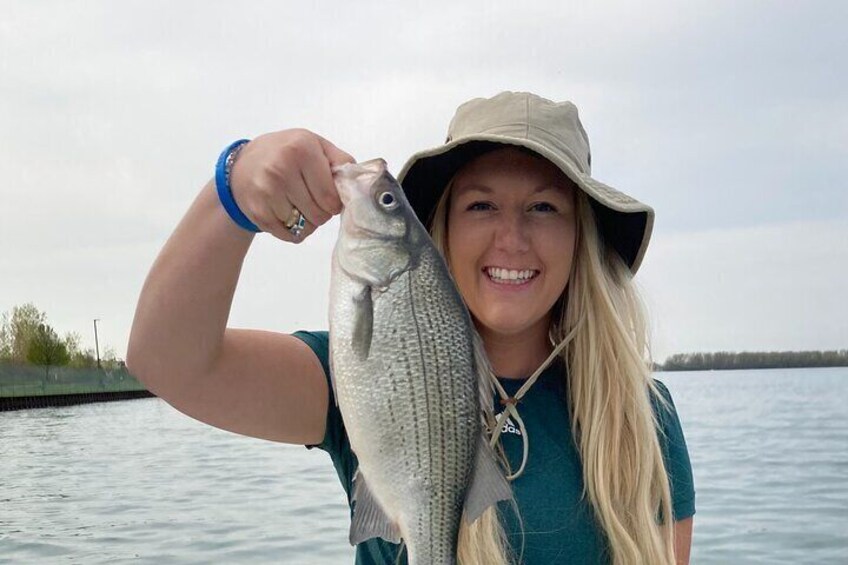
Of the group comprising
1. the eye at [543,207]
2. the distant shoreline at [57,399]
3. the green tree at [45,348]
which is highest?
the eye at [543,207]

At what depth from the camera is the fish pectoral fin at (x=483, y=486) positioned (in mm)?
2135

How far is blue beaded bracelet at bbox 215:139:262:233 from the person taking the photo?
193cm

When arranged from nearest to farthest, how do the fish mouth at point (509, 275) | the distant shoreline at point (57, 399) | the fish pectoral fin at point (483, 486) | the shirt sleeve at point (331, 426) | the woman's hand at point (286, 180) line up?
1. the woman's hand at point (286, 180)
2. the fish pectoral fin at point (483, 486)
3. the shirt sleeve at point (331, 426)
4. the fish mouth at point (509, 275)
5. the distant shoreline at point (57, 399)

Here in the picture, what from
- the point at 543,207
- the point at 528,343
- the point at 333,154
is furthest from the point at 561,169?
the point at 333,154

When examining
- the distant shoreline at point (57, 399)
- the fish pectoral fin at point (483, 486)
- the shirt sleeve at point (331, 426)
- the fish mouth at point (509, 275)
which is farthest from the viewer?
the distant shoreline at point (57, 399)

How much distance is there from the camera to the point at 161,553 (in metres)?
11.1

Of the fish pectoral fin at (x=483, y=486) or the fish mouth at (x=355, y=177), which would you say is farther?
the fish pectoral fin at (x=483, y=486)

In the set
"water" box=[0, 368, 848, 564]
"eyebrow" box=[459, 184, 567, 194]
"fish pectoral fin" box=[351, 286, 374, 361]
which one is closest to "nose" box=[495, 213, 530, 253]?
"eyebrow" box=[459, 184, 567, 194]

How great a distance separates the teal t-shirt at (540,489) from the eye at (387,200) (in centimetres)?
74

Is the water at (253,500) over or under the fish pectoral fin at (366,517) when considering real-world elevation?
under

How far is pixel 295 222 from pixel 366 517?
690mm

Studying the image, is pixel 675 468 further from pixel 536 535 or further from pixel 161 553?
pixel 161 553

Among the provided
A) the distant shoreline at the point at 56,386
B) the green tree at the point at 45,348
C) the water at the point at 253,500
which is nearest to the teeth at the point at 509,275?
the water at the point at 253,500

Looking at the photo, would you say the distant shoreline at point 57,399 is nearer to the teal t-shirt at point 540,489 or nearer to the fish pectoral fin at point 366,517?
the teal t-shirt at point 540,489
